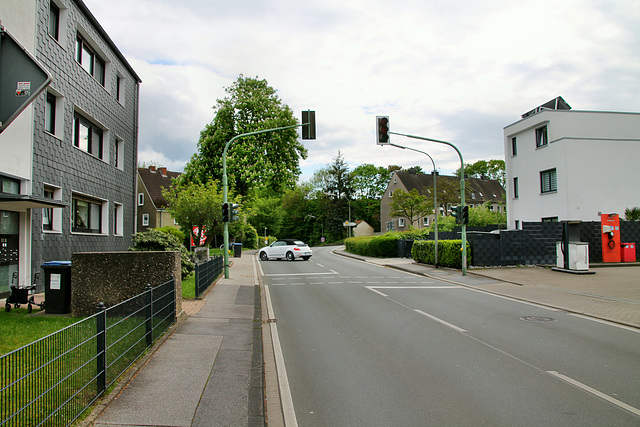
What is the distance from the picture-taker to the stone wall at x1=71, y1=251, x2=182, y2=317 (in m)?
9.46

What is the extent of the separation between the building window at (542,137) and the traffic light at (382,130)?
1841 centimetres

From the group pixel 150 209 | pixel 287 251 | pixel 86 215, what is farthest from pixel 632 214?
pixel 150 209

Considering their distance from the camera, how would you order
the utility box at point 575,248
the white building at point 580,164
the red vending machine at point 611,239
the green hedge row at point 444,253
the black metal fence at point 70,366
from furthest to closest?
the white building at point 580,164, the red vending machine at point 611,239, the green hedge row at point 444,253, the utility box at point 575,248, the black metal fence at point 70,366

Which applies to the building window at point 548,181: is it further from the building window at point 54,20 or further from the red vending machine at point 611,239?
the building window at point 54,20

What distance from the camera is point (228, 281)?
18219 mm

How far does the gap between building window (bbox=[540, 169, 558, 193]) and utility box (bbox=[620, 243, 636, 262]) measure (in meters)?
6.78

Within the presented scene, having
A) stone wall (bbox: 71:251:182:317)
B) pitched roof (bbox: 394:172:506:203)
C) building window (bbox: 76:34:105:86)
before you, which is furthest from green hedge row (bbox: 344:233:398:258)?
pitched roof (bbox: 394:172:506:203)

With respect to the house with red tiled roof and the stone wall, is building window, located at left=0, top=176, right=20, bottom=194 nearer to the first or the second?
the stone wall

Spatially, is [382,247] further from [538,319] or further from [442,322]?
[442,322]

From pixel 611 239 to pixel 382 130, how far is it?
1487 cm

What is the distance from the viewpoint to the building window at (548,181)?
30.9 m

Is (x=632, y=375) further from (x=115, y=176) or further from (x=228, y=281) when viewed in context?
(x=115, y=176)

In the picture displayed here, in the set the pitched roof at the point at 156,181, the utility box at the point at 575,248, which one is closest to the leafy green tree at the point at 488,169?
the pitched roof at the point at 156,181

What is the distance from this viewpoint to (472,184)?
8312cm
